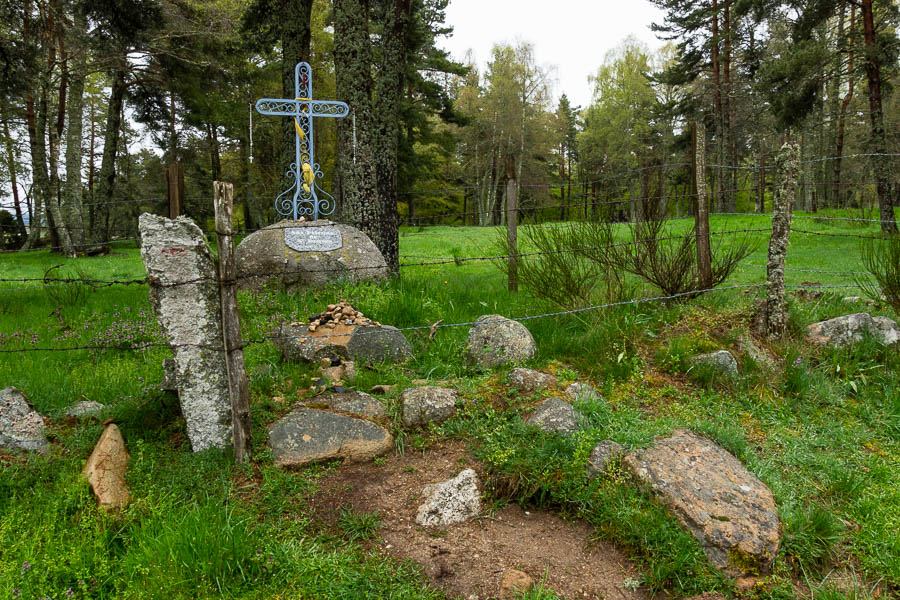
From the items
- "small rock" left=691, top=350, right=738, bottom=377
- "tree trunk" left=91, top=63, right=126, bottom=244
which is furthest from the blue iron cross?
"tree trunk" left=91, top=63, right=126, bottom=244

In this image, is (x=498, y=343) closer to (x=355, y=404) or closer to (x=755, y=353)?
(x=355, y=404)

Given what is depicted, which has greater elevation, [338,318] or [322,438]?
[338,318]

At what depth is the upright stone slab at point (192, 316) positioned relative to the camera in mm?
3285

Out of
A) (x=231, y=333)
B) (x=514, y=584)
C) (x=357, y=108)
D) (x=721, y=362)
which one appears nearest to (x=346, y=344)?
(x=231, y=333)

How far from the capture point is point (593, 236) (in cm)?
534

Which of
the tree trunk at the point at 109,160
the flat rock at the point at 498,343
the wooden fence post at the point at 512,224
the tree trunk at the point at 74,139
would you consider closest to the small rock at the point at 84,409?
the flat rock at the point at 498,343

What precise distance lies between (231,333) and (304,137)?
14.8ft

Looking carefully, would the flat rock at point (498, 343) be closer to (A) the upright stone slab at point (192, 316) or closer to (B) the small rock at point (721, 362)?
(B) the small rock at point (721, 362)

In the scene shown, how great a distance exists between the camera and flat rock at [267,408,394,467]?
3.49 meters

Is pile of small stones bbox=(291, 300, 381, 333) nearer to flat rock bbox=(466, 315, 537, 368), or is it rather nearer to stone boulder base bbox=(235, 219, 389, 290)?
flat rock bbox=(466, 315, 537, 368)

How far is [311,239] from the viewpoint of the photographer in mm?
6930

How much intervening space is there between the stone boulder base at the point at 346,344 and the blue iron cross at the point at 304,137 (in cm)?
262

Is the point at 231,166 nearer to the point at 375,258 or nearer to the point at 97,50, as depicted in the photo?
the point at 97,50

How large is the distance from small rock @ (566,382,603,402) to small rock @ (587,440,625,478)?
59cm
